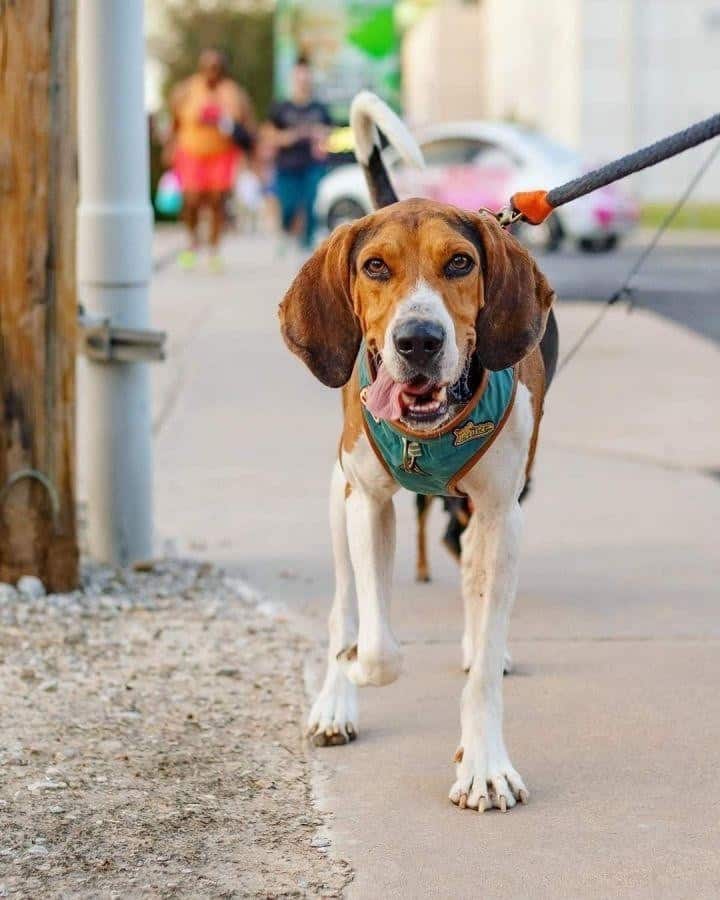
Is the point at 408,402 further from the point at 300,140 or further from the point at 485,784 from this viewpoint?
the point at 300,140

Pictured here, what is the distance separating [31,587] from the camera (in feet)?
17.8

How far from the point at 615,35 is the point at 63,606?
3138 centimetres

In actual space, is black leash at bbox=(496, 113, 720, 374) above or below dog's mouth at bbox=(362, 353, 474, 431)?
above

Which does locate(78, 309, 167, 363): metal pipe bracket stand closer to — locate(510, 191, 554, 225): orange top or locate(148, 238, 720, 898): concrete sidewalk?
locate(148, 238, 720, 898): concrete sidewalk

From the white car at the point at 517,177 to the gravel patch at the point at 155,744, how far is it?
1669 centimetres

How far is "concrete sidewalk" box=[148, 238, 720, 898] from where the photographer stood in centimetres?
354

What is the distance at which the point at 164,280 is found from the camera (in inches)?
709

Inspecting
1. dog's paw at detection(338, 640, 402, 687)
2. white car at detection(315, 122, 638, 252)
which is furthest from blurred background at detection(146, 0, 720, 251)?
dog's paw at detection(338, 640, 402, 687)

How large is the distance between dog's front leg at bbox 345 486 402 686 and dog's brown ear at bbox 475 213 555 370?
0.52 m

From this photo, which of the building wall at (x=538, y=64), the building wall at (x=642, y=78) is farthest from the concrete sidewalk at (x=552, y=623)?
the building wall at (x=538, y=64)

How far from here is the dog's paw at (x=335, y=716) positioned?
4215 mm

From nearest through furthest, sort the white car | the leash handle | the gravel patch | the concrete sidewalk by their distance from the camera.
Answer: the gravel patch
the concrete sidewalk
the leash handle
the white car

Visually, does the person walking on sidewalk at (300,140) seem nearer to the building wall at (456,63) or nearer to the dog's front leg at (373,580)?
the dog's front leg at (373,580)

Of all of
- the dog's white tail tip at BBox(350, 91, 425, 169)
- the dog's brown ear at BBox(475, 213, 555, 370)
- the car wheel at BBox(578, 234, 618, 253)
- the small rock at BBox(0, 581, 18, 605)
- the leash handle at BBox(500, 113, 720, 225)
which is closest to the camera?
the dog's brown ear at BBox(475, 213, 555, 370)
